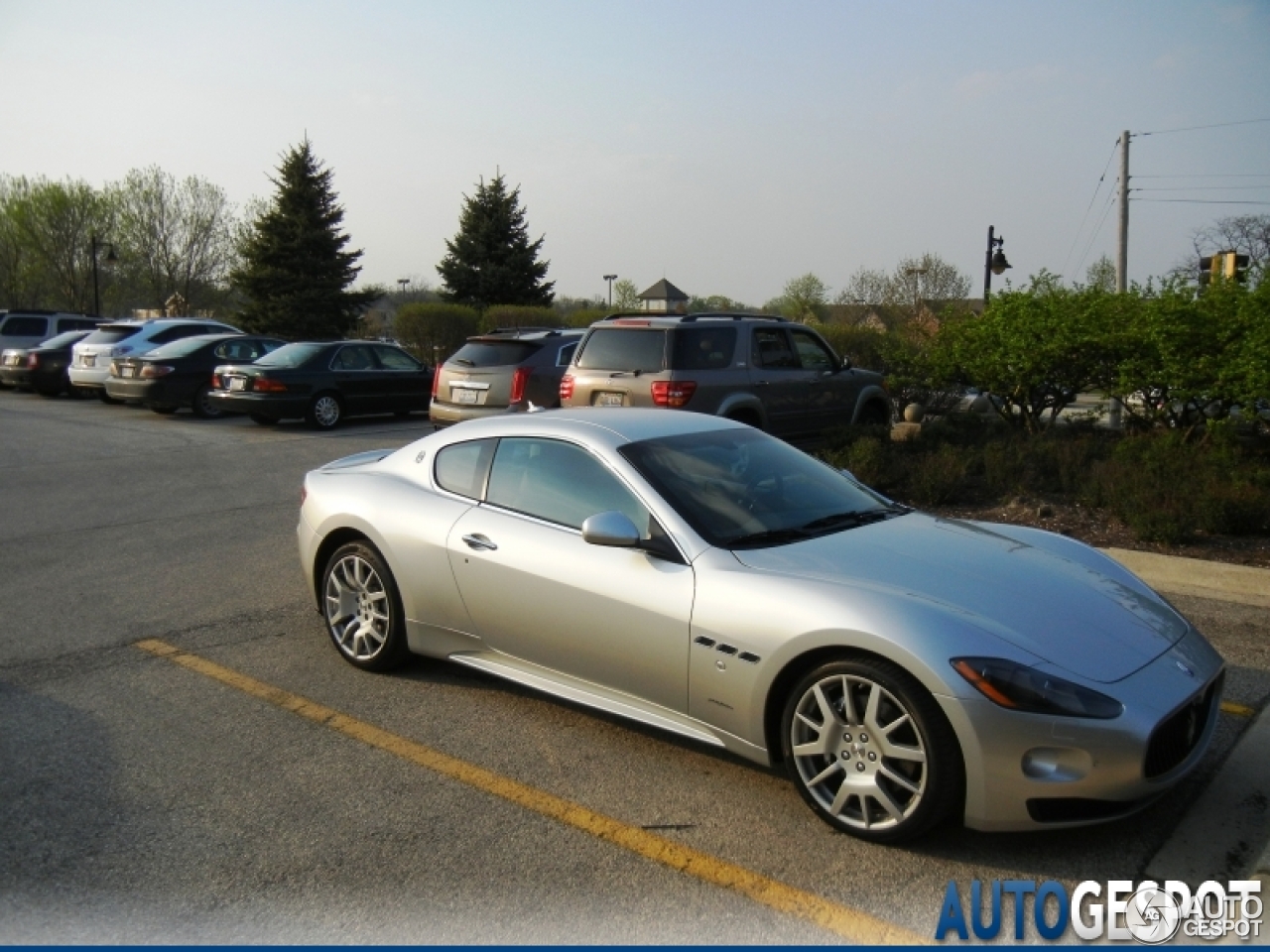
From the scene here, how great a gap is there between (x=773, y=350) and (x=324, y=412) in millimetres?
8992

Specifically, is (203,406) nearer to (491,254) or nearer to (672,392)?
(672,392)

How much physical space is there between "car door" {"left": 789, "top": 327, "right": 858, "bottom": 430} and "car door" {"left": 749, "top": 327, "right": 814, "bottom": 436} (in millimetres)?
105

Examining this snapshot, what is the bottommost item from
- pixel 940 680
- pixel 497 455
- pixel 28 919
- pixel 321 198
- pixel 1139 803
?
pixel 28 919

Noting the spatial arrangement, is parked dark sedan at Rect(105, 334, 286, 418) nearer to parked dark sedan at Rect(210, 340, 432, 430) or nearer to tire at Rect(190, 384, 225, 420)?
tire at Rect(190, 384, 225, 420)

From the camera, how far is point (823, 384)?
41.2 ft

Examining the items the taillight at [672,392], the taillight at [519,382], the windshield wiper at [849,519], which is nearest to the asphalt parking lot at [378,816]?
the windshield wiper at [849,519]

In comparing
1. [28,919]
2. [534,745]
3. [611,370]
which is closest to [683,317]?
[611,370]

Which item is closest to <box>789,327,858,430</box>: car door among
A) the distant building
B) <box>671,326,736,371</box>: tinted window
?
<box>671,326,736,371</box>: tinted window

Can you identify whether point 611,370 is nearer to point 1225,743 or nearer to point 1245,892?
point 1225,743

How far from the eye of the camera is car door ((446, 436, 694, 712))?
14.6 ft

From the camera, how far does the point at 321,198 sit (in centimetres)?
4169

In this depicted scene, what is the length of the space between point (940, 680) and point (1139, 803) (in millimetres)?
804

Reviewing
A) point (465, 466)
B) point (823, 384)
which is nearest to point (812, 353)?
point (823, 384)

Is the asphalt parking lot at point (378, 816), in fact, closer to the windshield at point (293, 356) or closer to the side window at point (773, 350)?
the side window at point (773, 350)
